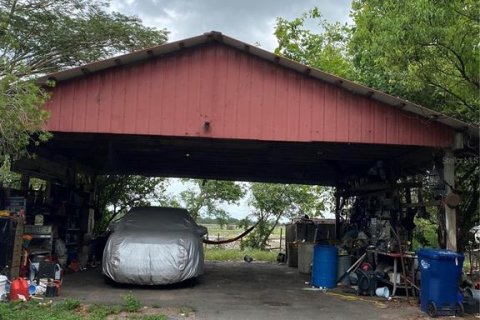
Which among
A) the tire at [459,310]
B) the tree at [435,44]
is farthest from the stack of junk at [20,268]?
the tree at [435,44]

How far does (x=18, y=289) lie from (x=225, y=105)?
4.81 metres

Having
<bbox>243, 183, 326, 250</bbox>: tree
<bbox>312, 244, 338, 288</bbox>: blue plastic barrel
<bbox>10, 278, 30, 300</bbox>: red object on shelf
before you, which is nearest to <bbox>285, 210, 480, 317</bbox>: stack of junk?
<bbox>312, 244, 338, 288</bbox>: blue plastic barrel

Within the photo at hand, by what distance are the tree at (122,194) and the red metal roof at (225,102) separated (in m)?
9.42

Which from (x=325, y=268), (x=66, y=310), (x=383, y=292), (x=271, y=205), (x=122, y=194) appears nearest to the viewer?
(x=66, y=310)

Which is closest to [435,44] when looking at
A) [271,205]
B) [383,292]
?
[383,292]

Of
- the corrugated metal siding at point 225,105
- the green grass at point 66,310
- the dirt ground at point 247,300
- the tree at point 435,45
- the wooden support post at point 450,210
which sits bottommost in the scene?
the dirt ground at point 247,300

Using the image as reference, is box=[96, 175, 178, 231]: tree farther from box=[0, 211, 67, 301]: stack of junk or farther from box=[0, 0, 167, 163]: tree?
box=[0, 211, 67, 301]: stack of junk

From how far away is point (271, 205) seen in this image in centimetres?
2538

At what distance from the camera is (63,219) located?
46.1 feet

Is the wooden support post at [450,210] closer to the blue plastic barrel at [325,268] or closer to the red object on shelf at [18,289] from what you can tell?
the blue plastic barrel at [325,268]

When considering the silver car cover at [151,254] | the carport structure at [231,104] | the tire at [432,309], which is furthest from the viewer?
the silver car cover at [151,254]

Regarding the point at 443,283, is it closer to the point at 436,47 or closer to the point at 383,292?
the point at 383,292

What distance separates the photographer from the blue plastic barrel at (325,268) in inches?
467

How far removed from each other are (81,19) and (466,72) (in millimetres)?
12185
